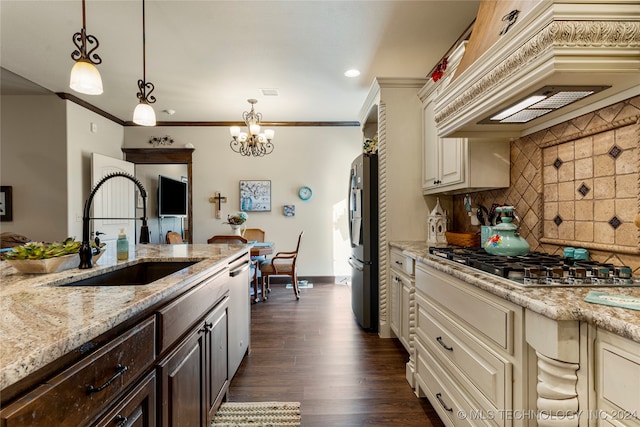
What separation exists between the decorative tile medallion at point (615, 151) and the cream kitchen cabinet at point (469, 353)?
0.86 meters

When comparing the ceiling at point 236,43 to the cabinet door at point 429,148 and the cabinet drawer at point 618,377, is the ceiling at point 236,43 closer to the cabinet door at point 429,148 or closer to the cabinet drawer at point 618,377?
the cabinet door at point 429,148

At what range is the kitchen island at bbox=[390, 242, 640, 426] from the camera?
818 millimetres

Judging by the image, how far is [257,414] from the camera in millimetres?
1882

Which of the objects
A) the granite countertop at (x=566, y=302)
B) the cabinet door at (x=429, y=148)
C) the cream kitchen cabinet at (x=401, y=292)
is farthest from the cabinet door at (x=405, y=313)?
the granite countertop at (x=566, y=302)

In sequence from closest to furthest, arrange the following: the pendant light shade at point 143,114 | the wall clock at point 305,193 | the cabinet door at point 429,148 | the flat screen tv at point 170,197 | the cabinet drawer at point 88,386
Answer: the cabinet drawer at point 88,386 → the pendant light shade at point 143,114 → the cabinet door at point 429,148 → the wall clock at point 305,193 → the flat screen tv at point 170,197

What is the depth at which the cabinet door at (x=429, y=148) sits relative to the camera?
2.76m

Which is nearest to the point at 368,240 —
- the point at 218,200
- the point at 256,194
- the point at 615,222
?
the point at 615,222

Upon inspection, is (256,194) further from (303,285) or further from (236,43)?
(236,43)

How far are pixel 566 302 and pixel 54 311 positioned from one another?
55.3 inches

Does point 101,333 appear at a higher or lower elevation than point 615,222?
lower

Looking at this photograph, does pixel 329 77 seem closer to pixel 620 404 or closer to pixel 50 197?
pixel 620 404

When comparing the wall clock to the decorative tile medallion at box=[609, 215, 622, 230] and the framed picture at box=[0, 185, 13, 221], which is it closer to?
the framed picture at box=[0, 185, 13, 221]

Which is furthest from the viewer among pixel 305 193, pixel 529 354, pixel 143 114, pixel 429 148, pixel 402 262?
pixel 305 193

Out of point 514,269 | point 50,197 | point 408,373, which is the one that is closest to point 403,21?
point 514,269
